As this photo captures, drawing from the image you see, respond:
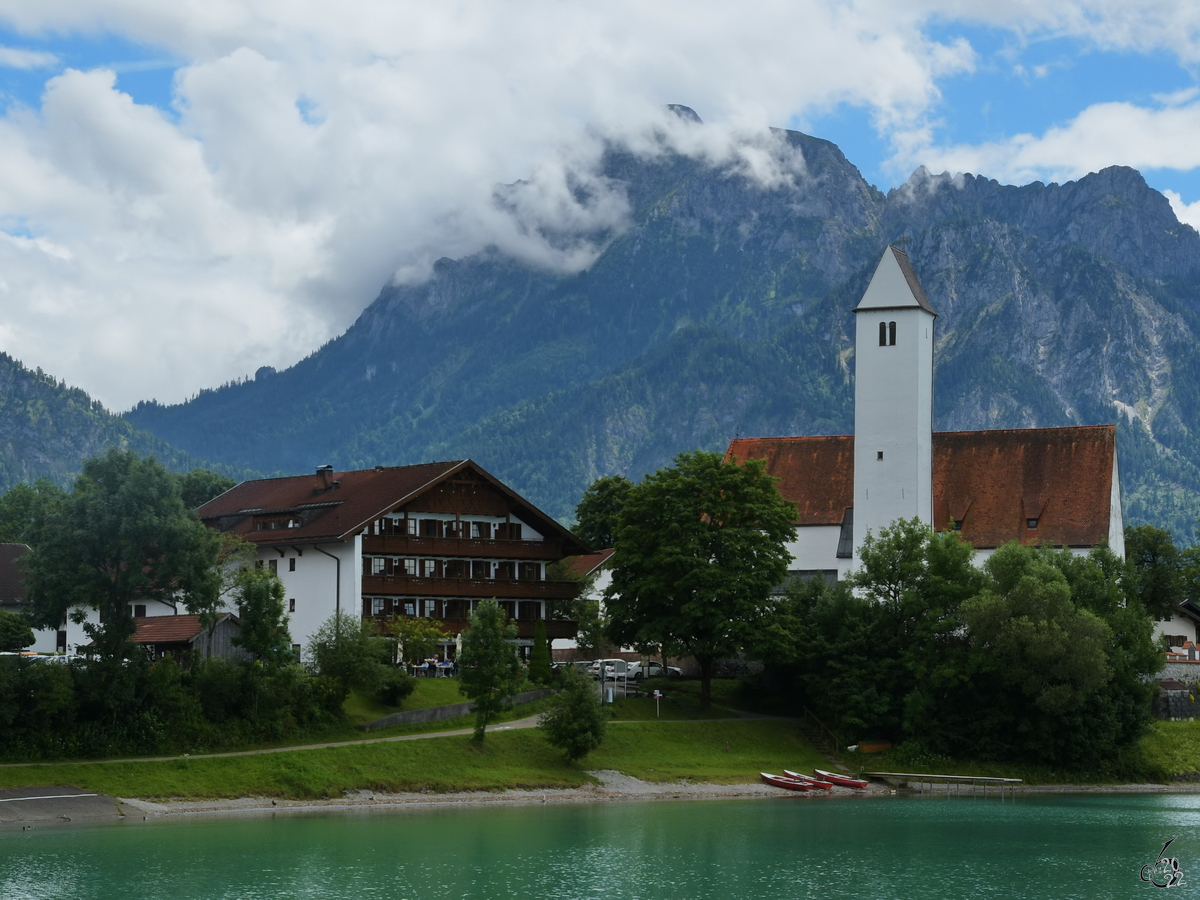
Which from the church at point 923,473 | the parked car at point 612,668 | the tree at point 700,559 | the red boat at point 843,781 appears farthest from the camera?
the church at point 923,473

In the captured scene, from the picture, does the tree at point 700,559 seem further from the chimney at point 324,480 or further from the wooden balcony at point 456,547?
the chimney at point 324,480

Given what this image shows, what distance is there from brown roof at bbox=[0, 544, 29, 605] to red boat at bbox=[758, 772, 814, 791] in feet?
197

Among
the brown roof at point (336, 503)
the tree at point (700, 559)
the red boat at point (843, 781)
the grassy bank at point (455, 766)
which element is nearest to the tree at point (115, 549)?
the grassy bank at point (455, 766)

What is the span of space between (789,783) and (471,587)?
23886mm

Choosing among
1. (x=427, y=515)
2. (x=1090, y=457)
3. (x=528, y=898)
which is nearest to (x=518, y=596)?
(x=427, y=515)

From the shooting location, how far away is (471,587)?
96250mm

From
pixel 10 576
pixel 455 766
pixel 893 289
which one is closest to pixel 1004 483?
pixel 893 289

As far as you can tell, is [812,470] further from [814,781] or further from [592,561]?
[814,781]

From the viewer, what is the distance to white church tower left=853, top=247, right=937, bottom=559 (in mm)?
107750

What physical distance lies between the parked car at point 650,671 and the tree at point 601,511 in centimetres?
3241

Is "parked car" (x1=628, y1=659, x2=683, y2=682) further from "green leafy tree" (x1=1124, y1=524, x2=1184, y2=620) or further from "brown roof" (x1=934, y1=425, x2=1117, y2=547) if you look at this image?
"green leafy tree" (x1=1124, y1=524, x2=1184, y2=620)

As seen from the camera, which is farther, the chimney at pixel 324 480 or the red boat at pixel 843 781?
the chimney at pixel 324 480

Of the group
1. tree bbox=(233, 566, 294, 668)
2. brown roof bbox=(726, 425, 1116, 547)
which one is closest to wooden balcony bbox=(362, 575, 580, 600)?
tree bbox=(233, 566, 294, 668)

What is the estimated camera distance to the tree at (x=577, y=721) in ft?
255
